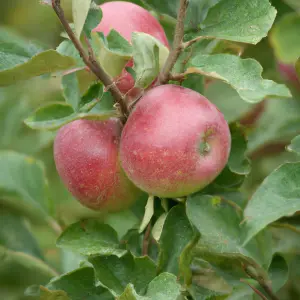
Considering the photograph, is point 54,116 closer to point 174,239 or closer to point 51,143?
point 174,239

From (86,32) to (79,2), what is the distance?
0.16 ft

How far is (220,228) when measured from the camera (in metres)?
0.83

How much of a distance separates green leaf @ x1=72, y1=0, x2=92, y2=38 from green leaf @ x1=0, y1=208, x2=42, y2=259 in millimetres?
532

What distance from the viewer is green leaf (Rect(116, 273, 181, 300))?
709 millimetres

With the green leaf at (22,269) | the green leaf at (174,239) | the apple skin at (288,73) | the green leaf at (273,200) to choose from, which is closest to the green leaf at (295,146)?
the green leaf at (273,200)

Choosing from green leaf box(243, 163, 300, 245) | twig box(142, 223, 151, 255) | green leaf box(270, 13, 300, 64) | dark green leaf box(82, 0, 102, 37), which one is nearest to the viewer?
green leaf box(243, 163, 300, 245)

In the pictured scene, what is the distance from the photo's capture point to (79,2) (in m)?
0.75

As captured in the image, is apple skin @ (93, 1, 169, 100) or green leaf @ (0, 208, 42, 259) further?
green leaf @ (0, 208, 42, 259)

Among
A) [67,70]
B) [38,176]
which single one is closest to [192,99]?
[67,70]

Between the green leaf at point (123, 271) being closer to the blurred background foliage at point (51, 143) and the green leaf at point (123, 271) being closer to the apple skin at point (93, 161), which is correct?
the apple skin at point (93, 161)

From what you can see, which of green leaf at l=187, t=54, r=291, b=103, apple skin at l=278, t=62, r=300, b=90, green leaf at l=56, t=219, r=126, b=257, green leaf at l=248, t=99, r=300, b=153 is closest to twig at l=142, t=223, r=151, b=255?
green leaf at l=56, t=219, r=126, b=257

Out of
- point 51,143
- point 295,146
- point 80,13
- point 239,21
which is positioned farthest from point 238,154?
point 51,143

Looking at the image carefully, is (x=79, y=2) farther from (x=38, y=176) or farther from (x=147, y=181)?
(x=38, y=176)

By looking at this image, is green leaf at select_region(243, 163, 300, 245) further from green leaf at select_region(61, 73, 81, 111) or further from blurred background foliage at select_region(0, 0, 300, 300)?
green leaf at select_region(61, 73, 81, 111)
